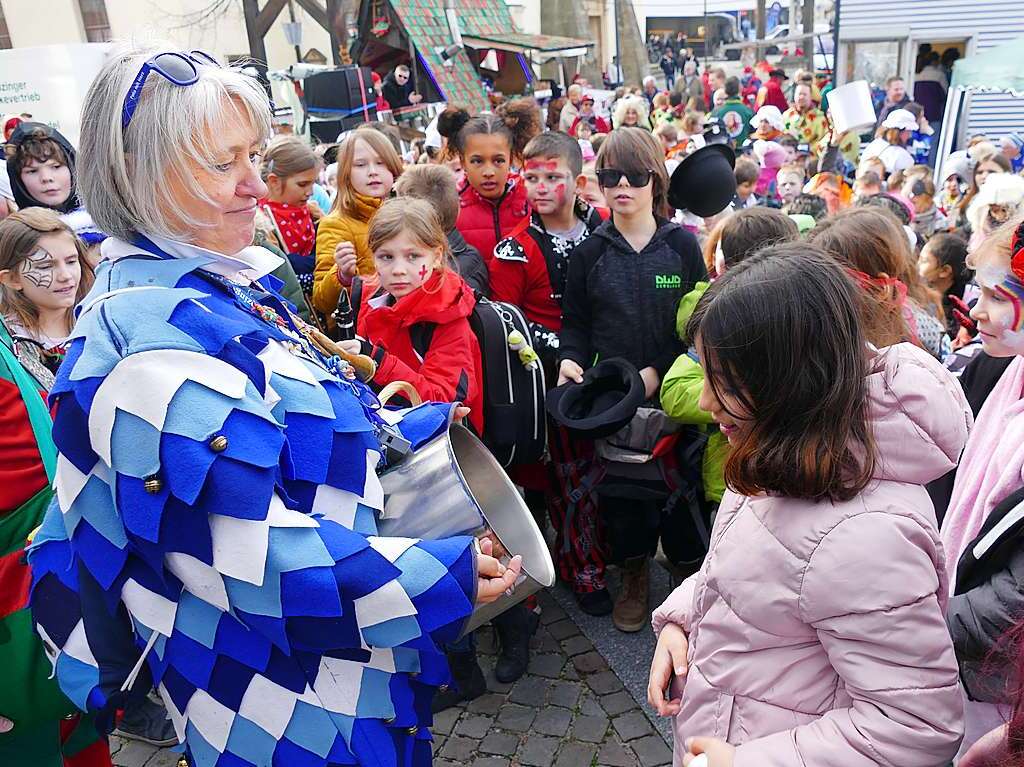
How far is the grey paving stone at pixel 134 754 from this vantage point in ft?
9.63

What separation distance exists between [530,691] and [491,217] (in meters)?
2.28

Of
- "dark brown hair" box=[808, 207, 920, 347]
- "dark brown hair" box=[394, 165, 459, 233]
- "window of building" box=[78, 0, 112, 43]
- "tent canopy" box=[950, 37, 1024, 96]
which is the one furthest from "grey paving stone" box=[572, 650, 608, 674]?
"window of building" box=[78, 0, 112, 43]

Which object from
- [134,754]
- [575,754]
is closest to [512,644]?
[575,754]

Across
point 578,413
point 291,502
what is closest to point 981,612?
point 291,502

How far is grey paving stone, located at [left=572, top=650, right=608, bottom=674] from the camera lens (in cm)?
319

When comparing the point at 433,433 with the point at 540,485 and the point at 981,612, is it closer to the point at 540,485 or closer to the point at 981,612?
the point at 981,612

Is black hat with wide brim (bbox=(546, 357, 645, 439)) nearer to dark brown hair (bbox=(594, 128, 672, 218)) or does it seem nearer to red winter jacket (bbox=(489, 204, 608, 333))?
red winter jacket (bbox=(489, 204, 608, 333))

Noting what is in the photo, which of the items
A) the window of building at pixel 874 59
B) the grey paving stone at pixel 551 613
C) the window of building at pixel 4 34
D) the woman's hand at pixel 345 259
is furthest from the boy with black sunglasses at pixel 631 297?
the window of building at pixel 4 34

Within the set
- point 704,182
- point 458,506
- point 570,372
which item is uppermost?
point 704,182

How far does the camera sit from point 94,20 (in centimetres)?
2548

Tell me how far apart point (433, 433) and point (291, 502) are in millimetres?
443

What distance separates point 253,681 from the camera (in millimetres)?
1388

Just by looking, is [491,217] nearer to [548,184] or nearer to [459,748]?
[548,184]

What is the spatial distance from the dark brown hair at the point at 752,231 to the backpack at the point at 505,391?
86cm
